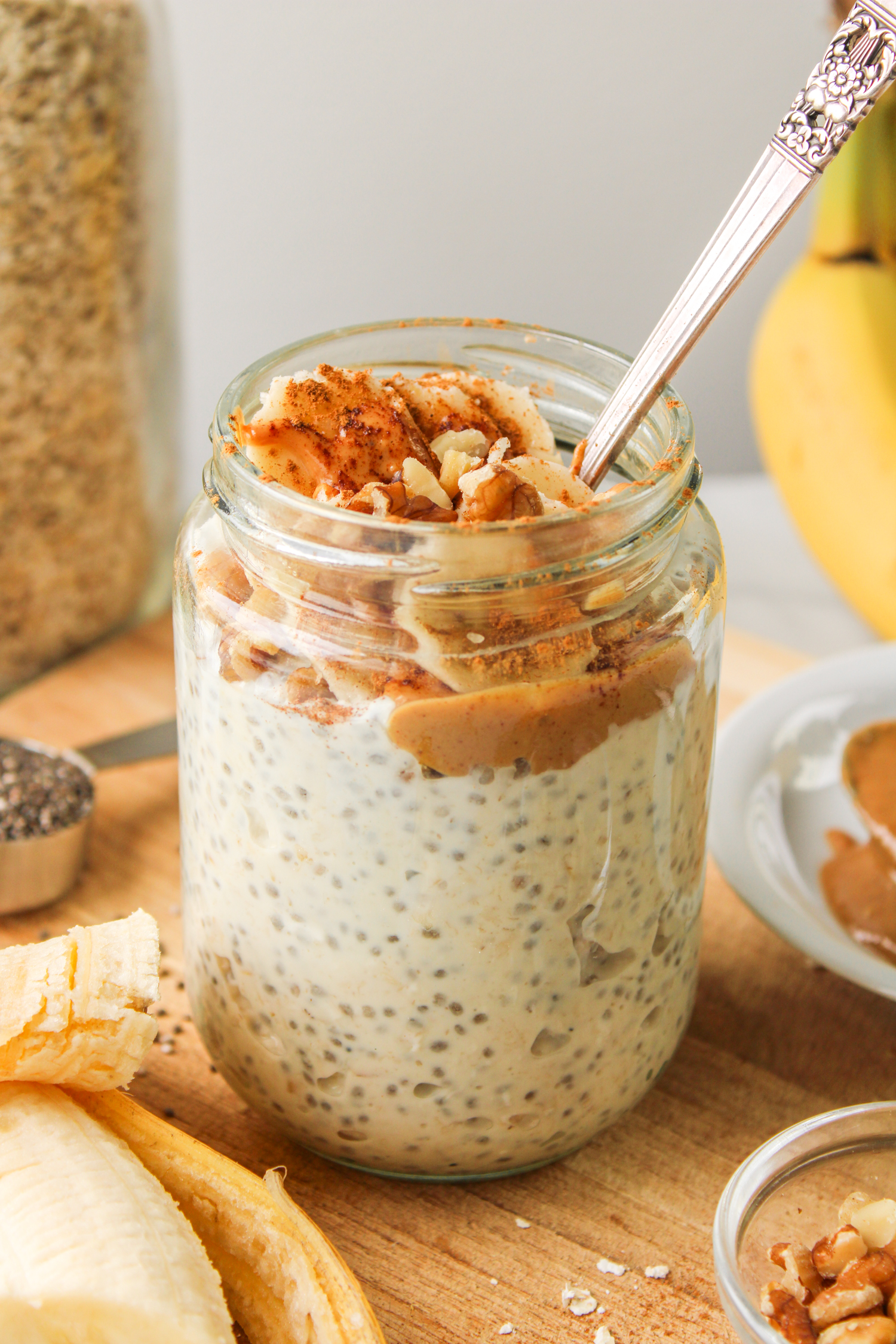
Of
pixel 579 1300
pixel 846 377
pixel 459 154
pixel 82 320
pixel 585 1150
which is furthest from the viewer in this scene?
pixel 459 154

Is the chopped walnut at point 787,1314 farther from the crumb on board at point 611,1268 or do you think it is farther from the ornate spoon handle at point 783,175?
the ornate spoon handle at point 783,175

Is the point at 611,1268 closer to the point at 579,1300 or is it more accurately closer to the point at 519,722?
the point at 579,1300

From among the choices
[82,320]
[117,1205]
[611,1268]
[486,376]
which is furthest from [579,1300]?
[82,320]

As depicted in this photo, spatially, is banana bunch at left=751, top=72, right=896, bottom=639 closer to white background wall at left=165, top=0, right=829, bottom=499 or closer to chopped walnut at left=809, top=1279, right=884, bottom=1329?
white background wall at left=165, top=0, right=829, bottom=499

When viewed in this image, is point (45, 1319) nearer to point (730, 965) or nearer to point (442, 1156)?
point (442, 1156)

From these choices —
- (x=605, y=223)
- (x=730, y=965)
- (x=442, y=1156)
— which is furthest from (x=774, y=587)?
(x=442, y=1156)

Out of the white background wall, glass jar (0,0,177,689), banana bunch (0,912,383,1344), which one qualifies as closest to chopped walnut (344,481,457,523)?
banana bunch (0,912,383,1344)
